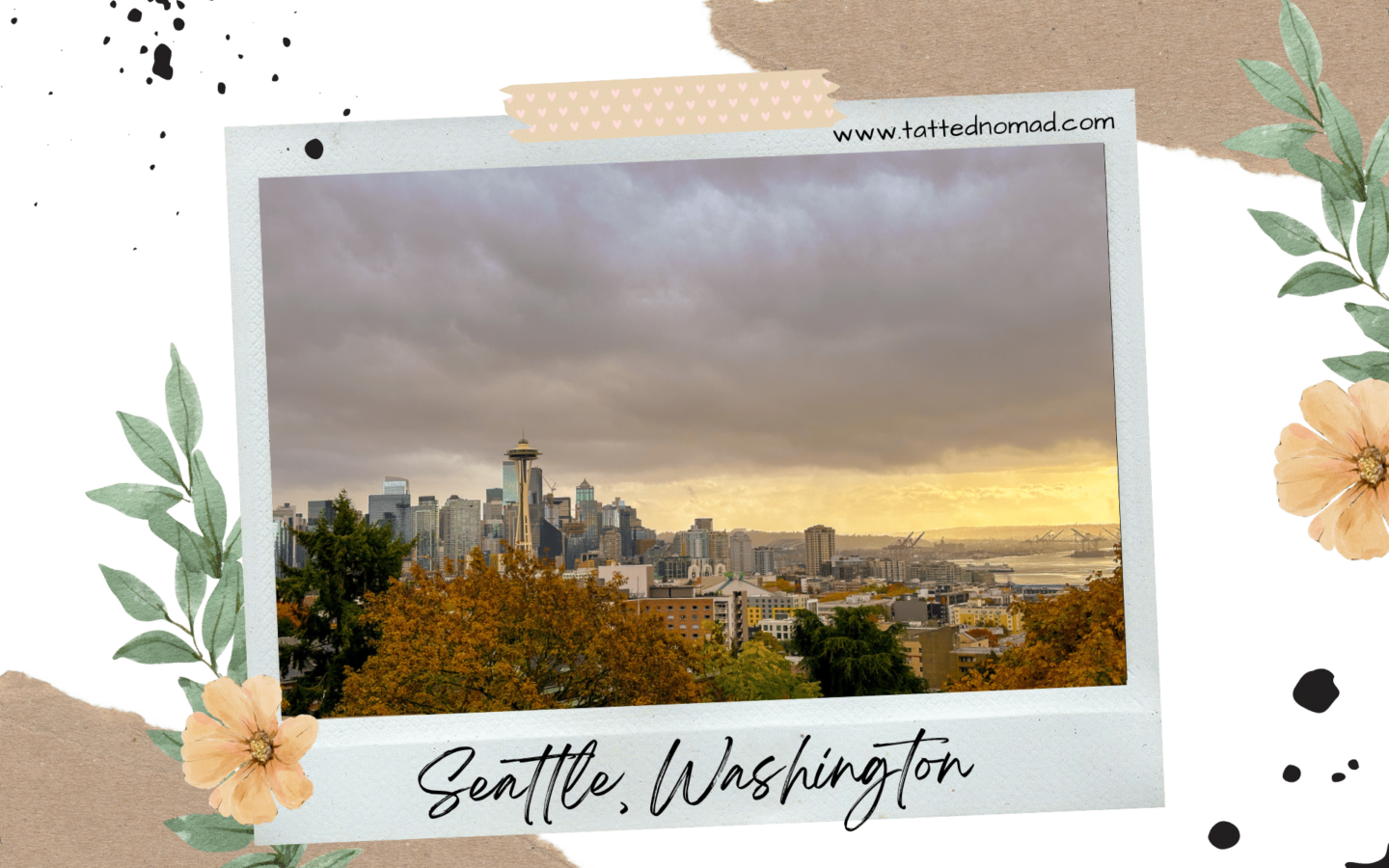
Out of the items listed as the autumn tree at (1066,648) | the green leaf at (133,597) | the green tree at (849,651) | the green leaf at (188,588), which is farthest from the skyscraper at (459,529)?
the autumn tree at (1066,648)

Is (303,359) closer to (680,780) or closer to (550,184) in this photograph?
(550,184)

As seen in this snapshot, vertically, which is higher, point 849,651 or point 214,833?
point 849,651

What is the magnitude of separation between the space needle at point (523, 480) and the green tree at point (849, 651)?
2.43 feet

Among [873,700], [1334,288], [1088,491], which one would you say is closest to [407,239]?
[873,700]

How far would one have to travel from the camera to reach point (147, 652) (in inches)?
85.0

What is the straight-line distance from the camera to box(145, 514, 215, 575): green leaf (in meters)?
2.18

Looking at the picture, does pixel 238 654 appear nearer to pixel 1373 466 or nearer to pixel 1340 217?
pixel 1373 466

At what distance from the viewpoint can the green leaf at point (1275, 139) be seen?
2082mm

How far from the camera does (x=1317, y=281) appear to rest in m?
2.13

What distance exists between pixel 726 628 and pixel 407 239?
4.34 feet

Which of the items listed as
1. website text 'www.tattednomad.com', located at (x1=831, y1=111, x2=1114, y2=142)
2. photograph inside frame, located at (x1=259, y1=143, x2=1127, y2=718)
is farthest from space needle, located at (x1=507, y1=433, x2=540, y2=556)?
website text 'www.tattednomad.com', located at (x1=831, y1=111, x2=1114, y2=142)

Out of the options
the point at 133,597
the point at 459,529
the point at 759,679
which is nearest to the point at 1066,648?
the point at 759,679

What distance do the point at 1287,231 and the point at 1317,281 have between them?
15cm

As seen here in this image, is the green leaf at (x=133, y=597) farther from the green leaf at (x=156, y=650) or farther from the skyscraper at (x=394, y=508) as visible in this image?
the skyscraper at (x=394, y=508)
